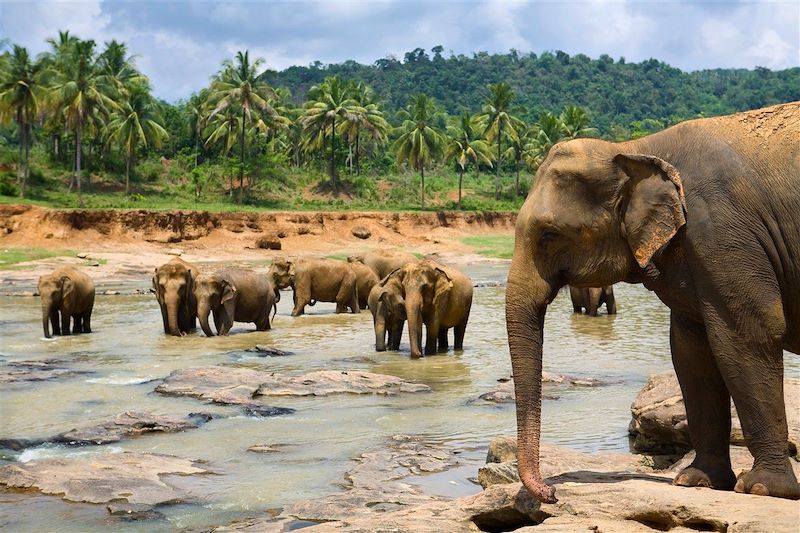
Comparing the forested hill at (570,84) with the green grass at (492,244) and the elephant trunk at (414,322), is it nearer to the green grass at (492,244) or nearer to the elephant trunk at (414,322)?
the green grass at (492,244)

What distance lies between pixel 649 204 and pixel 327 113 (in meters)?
69.7

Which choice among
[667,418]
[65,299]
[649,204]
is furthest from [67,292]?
[649,204]

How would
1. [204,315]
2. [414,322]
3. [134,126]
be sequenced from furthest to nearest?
[134,126], [204,315], [414,322]

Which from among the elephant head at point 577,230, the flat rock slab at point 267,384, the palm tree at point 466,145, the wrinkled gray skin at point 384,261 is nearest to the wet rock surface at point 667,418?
the elephant head at point 577,230

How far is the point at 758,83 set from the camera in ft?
582

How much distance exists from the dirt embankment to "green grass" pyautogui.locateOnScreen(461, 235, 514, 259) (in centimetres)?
84

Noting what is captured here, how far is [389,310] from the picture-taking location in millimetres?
18578

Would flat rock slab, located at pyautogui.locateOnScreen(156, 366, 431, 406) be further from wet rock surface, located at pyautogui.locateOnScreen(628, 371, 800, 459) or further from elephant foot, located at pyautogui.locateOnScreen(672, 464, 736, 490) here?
elephant foot, located at pyautogui.locateOnScreen(672, 464, 736, 490)

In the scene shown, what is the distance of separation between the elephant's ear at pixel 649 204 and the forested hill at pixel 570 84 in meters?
140

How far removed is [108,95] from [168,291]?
46.1m

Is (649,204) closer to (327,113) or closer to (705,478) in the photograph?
(705,478)

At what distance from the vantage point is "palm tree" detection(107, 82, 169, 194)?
6406 centimetres

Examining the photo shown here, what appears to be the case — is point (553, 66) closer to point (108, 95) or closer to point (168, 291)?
point (108, 95)

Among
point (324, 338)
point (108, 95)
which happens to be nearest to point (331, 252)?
point (108, 95)
